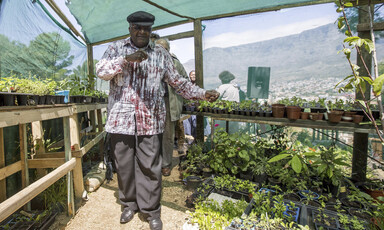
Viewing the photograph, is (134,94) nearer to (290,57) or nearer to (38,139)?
(38,139)

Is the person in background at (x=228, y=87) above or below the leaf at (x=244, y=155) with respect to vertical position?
above

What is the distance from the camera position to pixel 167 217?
2367 millimetres

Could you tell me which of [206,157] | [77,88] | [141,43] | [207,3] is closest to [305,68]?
[207,3]

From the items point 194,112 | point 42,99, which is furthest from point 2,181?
point 194,112

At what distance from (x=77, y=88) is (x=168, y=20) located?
207 centimetres

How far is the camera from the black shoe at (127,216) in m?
2.22

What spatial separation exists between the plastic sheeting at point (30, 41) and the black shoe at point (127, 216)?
2.00m

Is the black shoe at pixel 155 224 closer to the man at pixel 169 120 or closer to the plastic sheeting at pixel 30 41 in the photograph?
the man at pixel 169 120

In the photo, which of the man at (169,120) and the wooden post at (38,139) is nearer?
the wooden post at (38,139)

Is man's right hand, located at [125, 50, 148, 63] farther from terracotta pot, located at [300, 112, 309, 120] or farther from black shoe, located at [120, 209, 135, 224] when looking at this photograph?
terracotta pot, located at [300, 112, 309, 120]

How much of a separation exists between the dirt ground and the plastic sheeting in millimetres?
1782

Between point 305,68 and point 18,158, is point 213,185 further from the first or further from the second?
point 305,68

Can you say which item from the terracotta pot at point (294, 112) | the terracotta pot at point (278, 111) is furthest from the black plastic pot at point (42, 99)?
the terracotta pot at point (294, 112)

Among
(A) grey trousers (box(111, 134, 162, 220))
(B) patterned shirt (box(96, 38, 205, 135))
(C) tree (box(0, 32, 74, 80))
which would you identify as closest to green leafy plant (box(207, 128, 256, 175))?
(A) grey trousers (box(111, 134, 162, 220))
